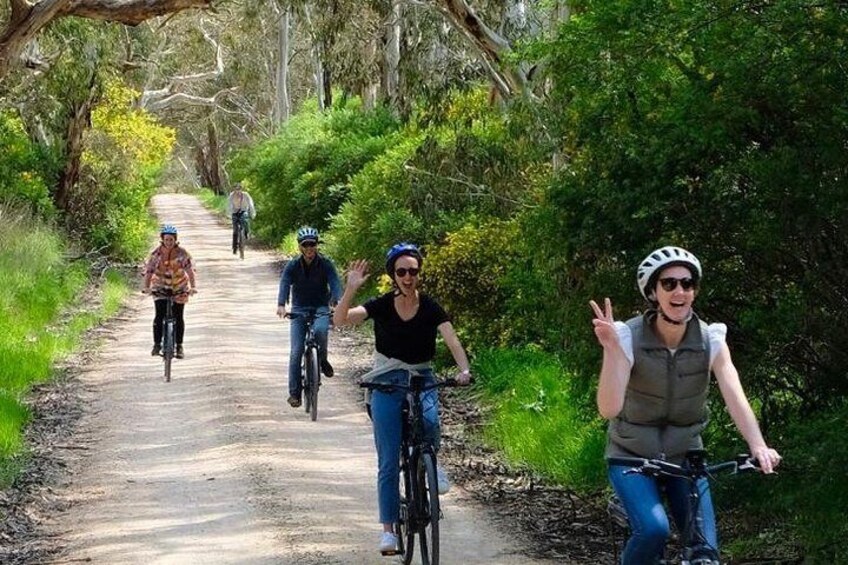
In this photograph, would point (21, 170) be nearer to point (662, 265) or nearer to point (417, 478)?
point (417, 478)

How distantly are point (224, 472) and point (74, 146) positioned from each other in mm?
20543

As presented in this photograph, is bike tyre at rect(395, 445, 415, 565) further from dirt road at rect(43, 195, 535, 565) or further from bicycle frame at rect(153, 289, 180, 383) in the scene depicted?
bicycle frame at rect(153, 289, 180, 383)

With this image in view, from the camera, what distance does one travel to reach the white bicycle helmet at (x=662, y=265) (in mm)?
5453

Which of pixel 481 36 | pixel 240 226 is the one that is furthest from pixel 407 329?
pixel 240 226

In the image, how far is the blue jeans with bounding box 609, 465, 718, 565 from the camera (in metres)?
5.34

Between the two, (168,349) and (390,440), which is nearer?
(390,440)

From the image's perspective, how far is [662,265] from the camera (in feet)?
18.0

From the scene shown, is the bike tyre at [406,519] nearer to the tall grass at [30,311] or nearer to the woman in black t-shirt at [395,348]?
the woman in black t-shirt at [395,348]

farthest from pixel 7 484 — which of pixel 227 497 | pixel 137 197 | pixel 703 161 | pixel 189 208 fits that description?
pixel 189 208

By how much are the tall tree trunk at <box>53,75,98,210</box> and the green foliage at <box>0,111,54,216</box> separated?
2.13 feet

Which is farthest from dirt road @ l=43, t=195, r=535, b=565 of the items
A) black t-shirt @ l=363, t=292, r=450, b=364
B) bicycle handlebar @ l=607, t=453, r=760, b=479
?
bicycle handlebar @ l=607, t=453, r=760, b=479

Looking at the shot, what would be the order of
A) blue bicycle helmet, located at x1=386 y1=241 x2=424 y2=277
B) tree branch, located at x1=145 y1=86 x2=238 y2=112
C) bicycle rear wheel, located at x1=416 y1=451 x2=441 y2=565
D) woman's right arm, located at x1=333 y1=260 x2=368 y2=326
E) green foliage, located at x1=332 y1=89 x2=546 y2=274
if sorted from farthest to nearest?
1. tree branch, located at x1=145 y1=86 x2=238 y2=112
2. green foliage, located at x1=332 y1=89 x2=546 y2=274
3. blue bicycle helmet, located at x1=386 y1=241 x2=424 y2=277
4. woman's right arm, located at x1=333 y1=260 x2=368 y2=326
5. bicycle rear wheel, located at x1=416 y1=451 x2=441 y2=565

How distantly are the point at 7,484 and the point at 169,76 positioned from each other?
4745 centimetres

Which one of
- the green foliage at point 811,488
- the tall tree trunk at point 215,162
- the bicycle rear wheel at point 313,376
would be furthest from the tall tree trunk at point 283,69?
the green foliage at point 811,488
